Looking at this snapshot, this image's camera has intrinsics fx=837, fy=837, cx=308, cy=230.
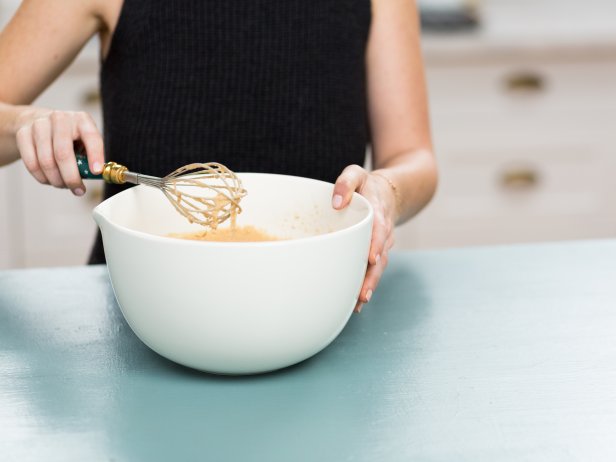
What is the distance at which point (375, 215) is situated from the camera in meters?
0.78

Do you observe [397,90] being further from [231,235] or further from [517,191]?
[517,191]

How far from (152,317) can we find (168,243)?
0.25 ft

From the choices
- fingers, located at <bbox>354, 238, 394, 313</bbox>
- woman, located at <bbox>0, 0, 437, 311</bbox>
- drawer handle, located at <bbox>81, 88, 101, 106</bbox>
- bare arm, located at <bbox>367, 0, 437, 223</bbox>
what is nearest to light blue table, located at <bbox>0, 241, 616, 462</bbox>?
fingers, located at <bbox>354, 238, 394, 313</bbox>

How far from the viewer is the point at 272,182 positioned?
82cm

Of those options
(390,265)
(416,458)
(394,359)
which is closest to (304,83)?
(390,265)

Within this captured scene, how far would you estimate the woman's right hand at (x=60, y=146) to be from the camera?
30.2 inches

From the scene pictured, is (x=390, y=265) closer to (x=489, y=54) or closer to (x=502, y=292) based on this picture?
(x=502, y=292)

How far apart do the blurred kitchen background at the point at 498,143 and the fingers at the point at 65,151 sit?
4.31 ft

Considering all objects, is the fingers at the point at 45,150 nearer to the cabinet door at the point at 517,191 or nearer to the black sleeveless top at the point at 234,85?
the black sleeveless top at the point at 234,85

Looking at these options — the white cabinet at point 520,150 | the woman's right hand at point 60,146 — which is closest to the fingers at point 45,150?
the woman's right hand at point 60,146

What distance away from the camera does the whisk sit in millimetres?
753

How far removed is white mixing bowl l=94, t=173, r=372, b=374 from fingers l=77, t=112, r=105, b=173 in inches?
3.0

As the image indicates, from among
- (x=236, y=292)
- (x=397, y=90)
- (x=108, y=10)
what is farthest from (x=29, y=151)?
(x=397, y=90)

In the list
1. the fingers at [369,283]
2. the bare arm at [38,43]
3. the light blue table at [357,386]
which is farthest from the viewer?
the bare arm at [38,43]
